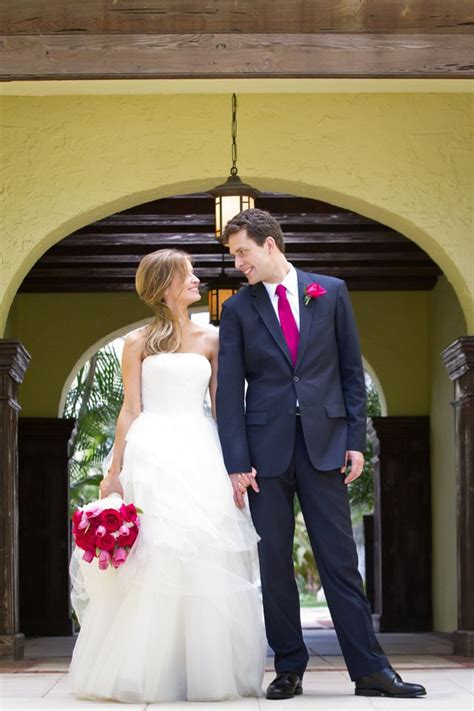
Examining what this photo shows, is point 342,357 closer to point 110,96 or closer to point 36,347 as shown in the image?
point 110,96

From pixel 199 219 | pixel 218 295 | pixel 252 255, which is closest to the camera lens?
pixel 252 255

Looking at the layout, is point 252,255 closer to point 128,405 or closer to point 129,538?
point 128,405

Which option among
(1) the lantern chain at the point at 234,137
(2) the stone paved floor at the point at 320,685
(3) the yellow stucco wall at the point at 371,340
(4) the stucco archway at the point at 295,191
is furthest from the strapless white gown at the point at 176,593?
(3) the yellow stucco wall at the point at 371,340

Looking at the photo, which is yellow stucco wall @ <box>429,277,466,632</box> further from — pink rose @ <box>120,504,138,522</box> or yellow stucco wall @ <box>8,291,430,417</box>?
pink rose @ <box>120,504,138,522</box>

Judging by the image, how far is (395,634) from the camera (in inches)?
496

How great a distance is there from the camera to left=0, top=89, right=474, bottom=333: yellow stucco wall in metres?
8.13

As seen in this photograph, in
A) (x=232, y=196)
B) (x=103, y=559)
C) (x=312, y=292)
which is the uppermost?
(x=232, y=196)

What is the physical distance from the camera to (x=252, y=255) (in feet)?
16.8

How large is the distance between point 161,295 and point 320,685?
188 centimetres

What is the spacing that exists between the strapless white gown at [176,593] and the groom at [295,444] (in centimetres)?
10

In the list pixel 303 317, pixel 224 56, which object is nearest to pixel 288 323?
pixel 303 317

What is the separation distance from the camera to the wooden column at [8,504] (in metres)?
7.91

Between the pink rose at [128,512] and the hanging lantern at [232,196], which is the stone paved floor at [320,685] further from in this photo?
the hanging lantern at [232,196]

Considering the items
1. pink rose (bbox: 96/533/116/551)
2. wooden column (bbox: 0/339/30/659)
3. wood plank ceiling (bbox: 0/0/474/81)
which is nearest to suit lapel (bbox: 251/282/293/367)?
pink rose (bbox: 96/533/116/551)
